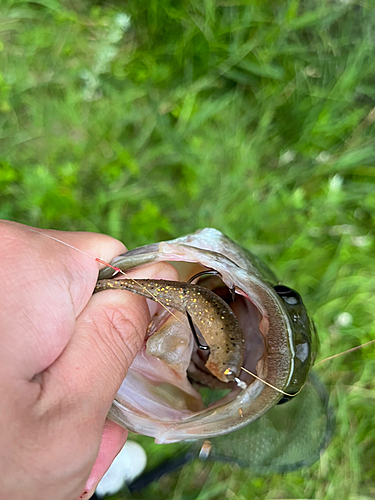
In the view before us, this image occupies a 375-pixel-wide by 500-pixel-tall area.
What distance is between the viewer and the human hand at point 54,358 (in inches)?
35.4

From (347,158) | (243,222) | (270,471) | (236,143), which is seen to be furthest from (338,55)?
(270,471)

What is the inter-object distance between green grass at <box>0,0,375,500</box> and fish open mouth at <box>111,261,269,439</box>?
0.97m

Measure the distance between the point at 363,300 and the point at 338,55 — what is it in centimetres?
168

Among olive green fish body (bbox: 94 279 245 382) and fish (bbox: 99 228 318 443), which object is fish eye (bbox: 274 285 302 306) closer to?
fish (bbox: 99 228 318 443)

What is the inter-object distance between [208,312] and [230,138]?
1.58 metres

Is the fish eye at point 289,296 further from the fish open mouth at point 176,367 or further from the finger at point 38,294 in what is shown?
the finger at point 38,294

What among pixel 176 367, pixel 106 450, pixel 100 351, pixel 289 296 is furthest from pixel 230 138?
pixel 106 450

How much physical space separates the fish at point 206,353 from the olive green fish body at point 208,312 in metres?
0.05

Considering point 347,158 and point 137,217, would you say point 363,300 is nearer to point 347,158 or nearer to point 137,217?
point 347,158

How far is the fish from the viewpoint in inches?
42.8

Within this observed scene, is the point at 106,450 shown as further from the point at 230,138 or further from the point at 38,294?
the point at 230,138

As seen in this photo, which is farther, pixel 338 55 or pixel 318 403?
pixel 338 55

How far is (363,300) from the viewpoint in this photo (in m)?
2.35

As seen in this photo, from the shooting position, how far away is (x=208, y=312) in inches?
45.7
